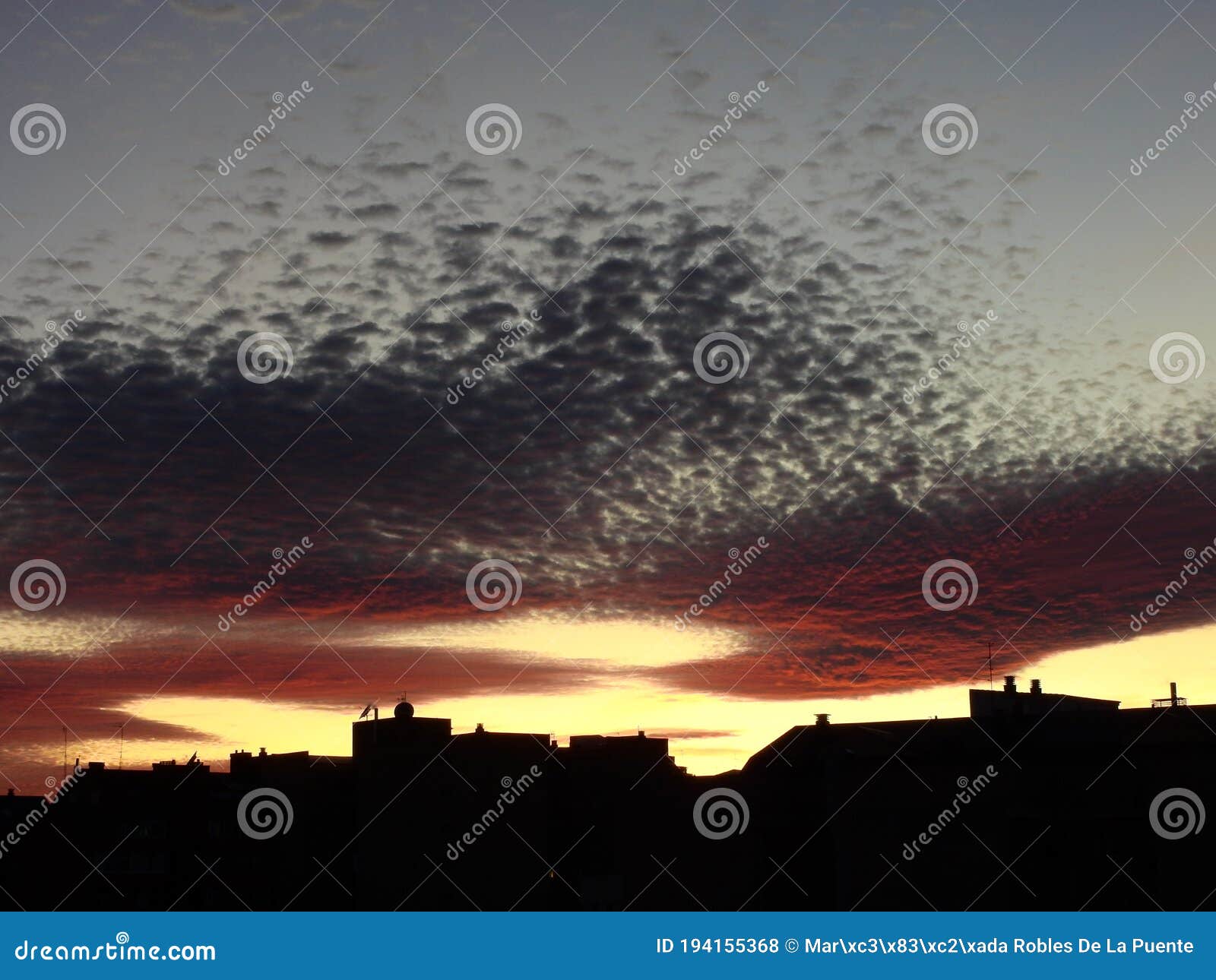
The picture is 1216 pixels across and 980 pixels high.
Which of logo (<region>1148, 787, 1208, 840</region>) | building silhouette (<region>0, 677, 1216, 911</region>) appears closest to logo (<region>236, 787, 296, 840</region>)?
building silhouette (<region>0, 677, 1216, 911</region>)

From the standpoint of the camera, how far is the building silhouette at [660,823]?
42312 mm

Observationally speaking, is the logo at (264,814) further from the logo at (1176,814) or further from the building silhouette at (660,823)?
the logo at (1176,814)

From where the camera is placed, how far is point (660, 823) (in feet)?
200

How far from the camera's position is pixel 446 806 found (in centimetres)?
5647

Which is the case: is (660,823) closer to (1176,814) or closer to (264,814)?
(264,814)

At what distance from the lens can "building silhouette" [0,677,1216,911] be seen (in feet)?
139

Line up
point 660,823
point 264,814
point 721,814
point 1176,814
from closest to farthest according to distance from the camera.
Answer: point 1176,814
point 721,814
point 660,823
point 264,814

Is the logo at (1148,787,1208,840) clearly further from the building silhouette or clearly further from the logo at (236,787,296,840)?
the logo at (236,787,296,840)

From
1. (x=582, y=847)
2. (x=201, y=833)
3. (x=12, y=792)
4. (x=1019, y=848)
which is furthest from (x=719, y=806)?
(x=12, y=792)

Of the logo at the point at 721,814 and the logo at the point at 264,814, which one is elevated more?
the logo at the point at 264,814

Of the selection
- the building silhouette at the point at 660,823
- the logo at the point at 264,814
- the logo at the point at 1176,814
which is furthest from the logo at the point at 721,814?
the logo at the point at 264,814

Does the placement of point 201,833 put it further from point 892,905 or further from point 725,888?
point 892,905

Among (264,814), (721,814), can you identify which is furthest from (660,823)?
(264,814)

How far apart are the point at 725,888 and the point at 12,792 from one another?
50.3m
